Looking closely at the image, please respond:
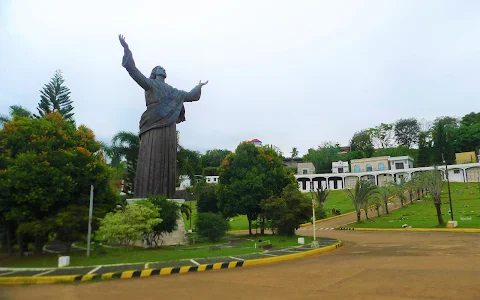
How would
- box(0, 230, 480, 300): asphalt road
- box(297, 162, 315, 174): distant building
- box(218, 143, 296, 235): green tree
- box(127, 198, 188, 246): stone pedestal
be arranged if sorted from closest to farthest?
box(0, 230, 480, 300): asphalt road
box(127, 198, 188, 246): stone pedestal
box(218, 143, 296, 235): green tree
box(297, 162, 315, 174): distant building

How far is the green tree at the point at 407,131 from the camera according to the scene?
77.8 meters

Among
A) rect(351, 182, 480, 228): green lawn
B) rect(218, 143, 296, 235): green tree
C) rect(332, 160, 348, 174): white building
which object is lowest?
rect(351, 182, 480, 228): green lawn

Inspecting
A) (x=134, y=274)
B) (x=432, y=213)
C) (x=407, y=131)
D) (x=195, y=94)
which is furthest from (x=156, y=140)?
(x=407, y=131)

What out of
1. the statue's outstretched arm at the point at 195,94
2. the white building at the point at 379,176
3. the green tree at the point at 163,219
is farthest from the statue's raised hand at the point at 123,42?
the white building at the point at 379,176

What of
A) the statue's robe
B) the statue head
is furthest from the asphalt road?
the statue head

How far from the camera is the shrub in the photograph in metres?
18.6

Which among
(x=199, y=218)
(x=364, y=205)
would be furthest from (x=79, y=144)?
(x=364, y=205)

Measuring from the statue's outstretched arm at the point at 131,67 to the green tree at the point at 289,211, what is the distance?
34.1 feet

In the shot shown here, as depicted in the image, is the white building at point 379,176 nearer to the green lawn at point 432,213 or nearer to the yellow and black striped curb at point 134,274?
the green lawn at point 432,213

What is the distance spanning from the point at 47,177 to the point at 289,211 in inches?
513

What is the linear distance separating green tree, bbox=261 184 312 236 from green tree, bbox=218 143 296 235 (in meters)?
1.88

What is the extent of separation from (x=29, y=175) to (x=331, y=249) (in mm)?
13087

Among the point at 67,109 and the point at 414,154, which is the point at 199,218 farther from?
the point at 414,154

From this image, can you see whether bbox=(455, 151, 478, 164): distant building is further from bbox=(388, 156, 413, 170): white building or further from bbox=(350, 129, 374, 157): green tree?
bbox=(350, 129, 374, 157): green tree
